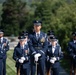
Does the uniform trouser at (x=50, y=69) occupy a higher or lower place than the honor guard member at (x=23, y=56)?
lower

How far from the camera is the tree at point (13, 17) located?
43094 millimetres

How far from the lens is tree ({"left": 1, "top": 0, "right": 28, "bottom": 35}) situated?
43094 millimetres

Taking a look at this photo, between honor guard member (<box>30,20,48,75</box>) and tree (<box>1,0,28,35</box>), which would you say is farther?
tree (<box>1,0,28,35</box>)

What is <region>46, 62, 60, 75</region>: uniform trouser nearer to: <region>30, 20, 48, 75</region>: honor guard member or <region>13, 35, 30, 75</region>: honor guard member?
<region>30, 20, 48, 75</region>: honor guard member

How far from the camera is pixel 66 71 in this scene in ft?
53.9

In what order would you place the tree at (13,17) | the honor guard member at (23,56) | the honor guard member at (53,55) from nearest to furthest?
the honor guard member at (53,55)
the honor guard member at (23,56)
the tree at (13,17)

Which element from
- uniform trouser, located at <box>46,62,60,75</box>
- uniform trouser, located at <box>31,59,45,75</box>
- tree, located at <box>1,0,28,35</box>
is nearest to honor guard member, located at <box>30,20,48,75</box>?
uniform trouser, located at <box>31,59,45,75</box>

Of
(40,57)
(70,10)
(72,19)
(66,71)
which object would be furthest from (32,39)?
(70,10)

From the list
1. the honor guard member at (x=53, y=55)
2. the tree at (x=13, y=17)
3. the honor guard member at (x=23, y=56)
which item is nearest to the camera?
the honor guard member at (x=53, y=55)

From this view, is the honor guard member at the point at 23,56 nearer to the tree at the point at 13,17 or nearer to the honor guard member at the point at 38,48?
the honor guard member at the point at 38,48

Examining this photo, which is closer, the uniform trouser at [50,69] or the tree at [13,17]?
the uniform trouser at [50,69]

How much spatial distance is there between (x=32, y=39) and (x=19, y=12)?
33.8 meters

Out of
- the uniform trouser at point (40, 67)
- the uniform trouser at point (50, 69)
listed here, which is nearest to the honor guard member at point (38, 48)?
the uniform trouser at point (40, 67)

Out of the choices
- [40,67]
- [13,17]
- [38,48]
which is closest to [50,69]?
[40,67]
